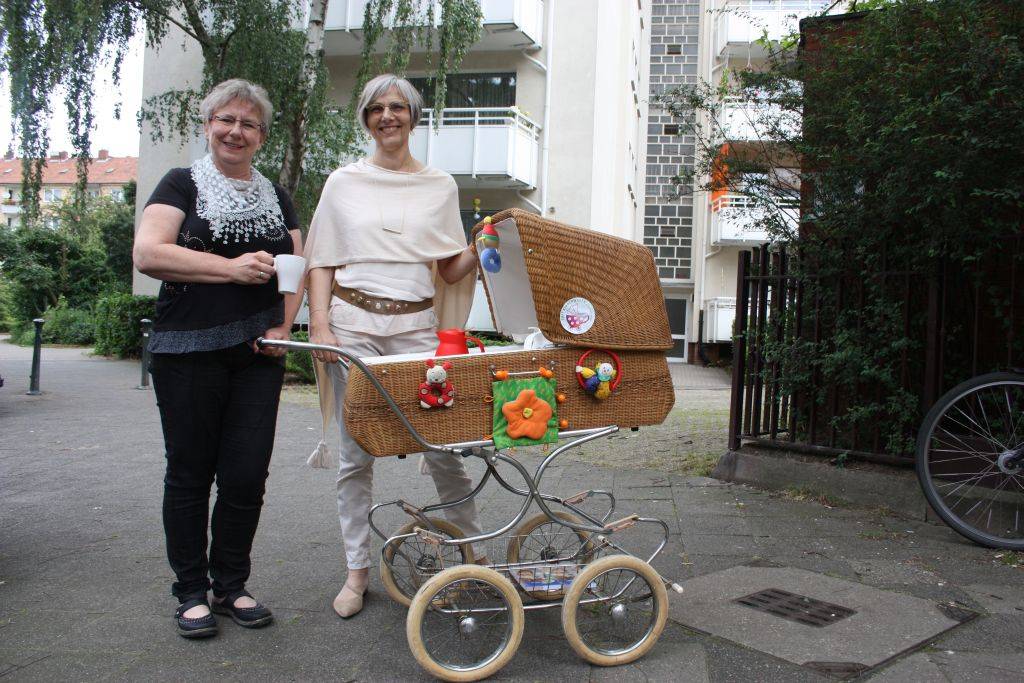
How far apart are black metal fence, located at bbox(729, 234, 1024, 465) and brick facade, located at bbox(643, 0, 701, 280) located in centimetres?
2183

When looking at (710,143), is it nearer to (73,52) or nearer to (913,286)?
(913,286)

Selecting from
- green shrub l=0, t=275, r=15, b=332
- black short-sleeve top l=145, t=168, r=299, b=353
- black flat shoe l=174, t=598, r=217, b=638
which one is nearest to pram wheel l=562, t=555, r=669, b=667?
black flat shoe l=174, t=598, r=217, b=638

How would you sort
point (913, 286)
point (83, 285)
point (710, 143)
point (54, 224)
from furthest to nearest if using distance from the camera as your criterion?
1. point (54, 224)
2. point (83, 285)
3. point (710, 143)
4. point (913, 286)

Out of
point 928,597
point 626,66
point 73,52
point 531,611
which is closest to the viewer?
point 531,611

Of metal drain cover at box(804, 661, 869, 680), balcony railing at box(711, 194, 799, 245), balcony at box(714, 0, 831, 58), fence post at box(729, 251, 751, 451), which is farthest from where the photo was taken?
balcony at box(714, 0, 831, 58)

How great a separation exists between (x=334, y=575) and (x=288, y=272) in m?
1.70

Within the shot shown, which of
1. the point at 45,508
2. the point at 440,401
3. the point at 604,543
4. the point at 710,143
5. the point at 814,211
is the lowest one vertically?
the point at 45,508

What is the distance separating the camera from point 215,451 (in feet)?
10.8

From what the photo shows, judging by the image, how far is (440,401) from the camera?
110 inches

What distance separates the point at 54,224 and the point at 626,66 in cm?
2906

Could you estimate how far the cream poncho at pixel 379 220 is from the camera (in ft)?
11.0

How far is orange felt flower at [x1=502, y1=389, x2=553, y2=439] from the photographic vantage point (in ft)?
9.41

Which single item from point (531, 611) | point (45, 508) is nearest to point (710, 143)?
point (531, 611)

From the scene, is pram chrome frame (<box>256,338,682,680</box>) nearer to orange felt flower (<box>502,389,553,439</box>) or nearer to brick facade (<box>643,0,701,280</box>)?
orange felt flower (<box>502,389,553,439</box>)
